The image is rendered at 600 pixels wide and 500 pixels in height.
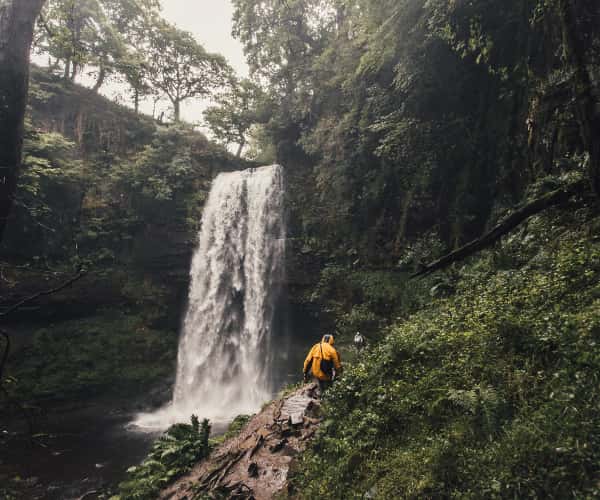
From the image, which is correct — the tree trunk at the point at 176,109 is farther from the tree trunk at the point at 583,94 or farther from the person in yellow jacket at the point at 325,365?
the tree trunk at the point at 583,94

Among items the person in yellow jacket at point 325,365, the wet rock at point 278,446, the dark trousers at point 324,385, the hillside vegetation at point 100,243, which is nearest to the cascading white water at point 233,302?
the hillside vegetation at point 100,243

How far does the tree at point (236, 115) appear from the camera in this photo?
Result: 72.7 ft

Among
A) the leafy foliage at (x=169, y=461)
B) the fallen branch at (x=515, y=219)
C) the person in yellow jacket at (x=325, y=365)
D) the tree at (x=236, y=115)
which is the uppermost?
the tree at (x=236, y=115)

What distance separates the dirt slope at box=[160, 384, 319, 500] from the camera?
15.3 ft

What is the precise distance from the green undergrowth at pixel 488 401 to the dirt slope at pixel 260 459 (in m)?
0.52

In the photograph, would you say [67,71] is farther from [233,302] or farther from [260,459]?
[260,459]

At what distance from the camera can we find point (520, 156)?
28.9ft

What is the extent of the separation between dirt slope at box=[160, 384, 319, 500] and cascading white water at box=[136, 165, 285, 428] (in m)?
7.67

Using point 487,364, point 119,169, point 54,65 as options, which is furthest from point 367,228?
point 54,65

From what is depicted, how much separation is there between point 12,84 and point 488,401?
4.85 m

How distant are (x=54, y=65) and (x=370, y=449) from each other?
1015 inches

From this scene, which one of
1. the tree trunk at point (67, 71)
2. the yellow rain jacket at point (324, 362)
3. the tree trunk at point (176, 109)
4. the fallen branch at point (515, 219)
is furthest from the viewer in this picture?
the tree trunk at point (176, 109)

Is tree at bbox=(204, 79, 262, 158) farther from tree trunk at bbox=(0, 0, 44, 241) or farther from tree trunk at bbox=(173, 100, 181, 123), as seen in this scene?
tree trunk at bbox=(0, 0, 44, 241)

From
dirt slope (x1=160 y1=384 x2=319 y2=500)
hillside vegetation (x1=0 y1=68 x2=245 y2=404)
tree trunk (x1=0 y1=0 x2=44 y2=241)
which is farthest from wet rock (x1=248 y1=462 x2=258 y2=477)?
hillside vegetation (x1=0 y1=68 x2=245 y2=404)
